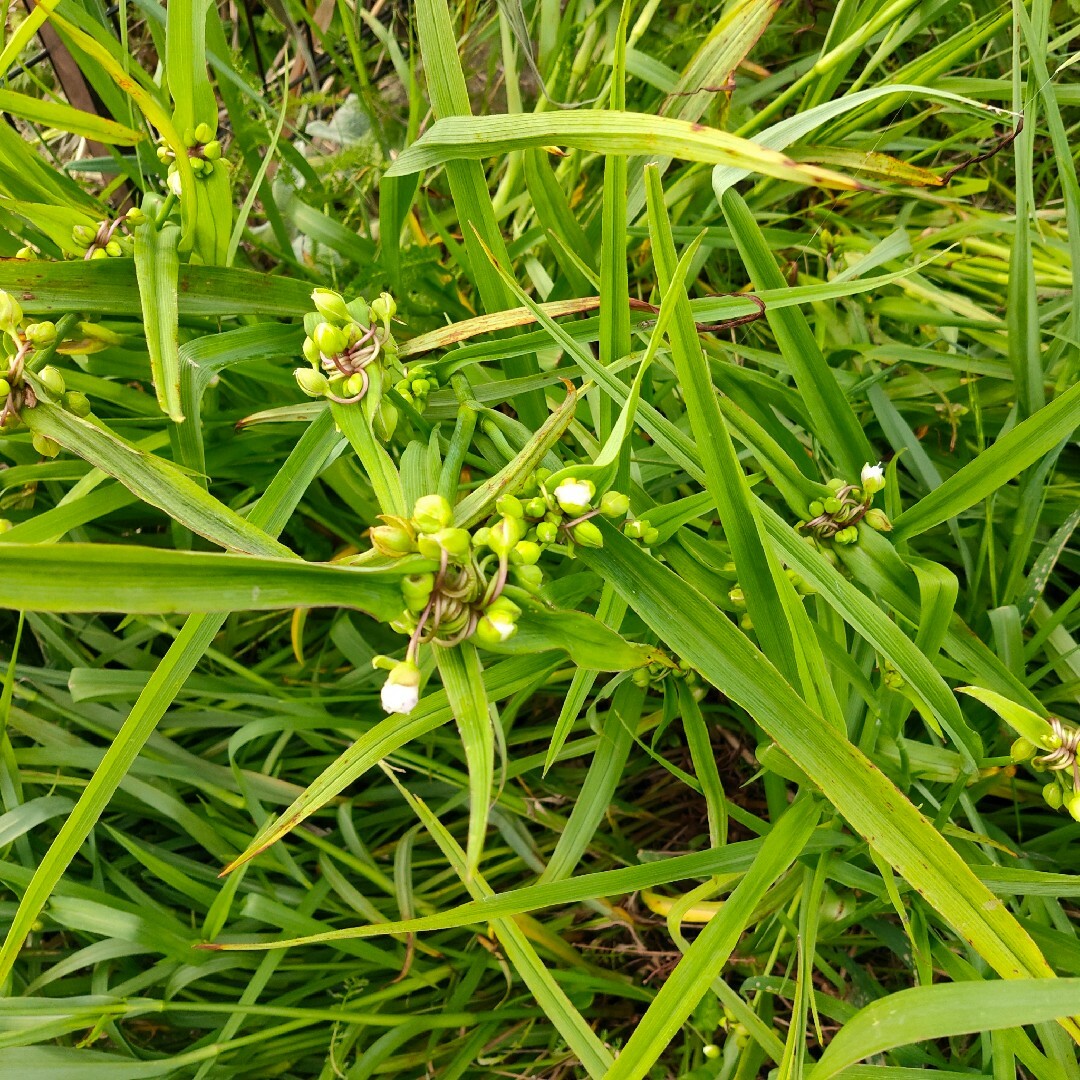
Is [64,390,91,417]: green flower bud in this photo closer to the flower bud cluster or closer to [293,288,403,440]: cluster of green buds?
[293,288,403,440]: cluster of green buds

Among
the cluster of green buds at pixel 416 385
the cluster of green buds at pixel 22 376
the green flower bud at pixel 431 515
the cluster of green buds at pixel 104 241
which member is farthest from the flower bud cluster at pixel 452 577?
the cluster of green buds at pixel 104 241

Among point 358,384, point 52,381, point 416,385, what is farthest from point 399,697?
point 52,381

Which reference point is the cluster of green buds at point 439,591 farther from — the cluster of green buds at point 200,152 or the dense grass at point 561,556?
the cluster of green buds at point 200,152

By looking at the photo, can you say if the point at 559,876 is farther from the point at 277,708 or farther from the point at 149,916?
the point at 149,916

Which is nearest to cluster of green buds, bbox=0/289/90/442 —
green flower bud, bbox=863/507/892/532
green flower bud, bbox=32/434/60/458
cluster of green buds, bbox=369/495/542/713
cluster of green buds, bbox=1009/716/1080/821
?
green flower bud, bbox=32/434/60/458

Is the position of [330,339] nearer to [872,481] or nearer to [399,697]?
[399,697]
